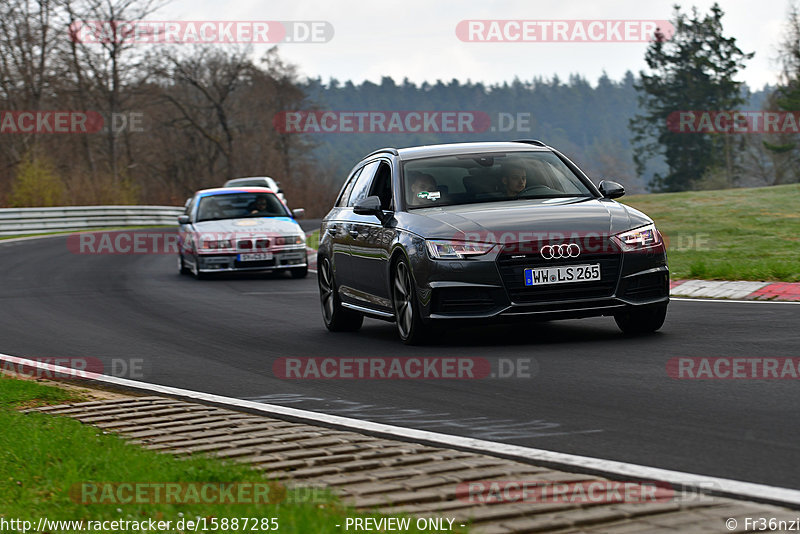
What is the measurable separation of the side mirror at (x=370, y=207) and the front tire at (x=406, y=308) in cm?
63

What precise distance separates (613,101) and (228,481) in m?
199

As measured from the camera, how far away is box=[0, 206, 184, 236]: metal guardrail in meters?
43.6

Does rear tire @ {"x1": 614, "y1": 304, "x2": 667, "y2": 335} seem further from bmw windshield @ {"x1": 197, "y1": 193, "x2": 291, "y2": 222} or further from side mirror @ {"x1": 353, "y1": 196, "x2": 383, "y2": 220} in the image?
bmw windshield @ {"x1": 197, "y1": 193, "x2": 291, "y2": 222}

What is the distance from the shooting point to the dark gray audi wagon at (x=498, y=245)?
939cm

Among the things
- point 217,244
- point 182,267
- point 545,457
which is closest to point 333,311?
point 545,457

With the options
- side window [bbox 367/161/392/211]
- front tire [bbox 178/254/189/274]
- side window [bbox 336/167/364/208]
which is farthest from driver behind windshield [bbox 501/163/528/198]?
front tire [bbox 178/254/189/274]

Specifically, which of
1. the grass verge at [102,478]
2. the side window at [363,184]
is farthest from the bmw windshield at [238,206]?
the grass verge at [102,478]

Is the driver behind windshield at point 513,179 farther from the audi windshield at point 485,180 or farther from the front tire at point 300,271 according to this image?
→ the front tire at point 300,271

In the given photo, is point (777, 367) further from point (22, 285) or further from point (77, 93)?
point (77, 93)

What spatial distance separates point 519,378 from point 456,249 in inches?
68.5

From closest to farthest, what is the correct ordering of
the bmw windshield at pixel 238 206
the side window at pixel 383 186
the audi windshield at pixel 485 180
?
1. the audi windshield at pixel 485 180
2. the side window at pixel 383 186
3. the bmw windshield at pixel 238 206

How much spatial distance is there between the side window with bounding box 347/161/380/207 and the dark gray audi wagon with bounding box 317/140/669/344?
261 mm

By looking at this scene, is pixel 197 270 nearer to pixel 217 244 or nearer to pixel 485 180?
pixel 217 244

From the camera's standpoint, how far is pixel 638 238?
9.65 meters
